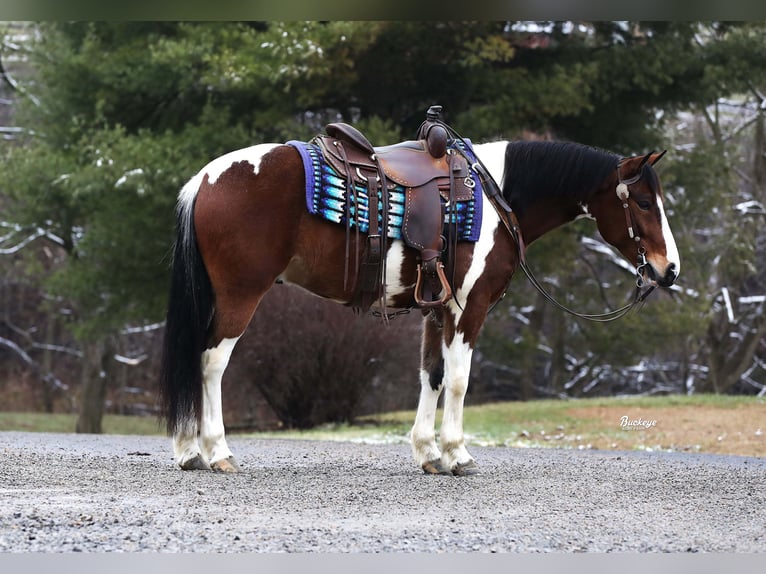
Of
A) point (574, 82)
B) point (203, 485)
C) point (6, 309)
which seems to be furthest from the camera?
point (6, 309)

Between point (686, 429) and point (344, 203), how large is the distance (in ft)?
23.4

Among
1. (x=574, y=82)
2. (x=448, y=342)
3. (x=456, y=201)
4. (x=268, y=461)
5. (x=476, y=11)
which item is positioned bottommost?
(x=268, y=461)

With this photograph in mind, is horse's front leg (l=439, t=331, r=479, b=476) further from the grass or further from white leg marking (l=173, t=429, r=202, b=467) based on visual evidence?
the grass

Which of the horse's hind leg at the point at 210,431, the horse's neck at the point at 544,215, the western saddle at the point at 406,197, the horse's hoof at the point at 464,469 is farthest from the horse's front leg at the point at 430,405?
the horse's hind leg at the point at 210,431

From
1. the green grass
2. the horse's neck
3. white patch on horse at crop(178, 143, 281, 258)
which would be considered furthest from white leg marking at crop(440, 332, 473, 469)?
the green grass

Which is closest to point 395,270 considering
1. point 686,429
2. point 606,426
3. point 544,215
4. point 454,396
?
point 454,396

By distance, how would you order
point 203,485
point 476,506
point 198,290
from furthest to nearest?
point 198,290 < point 203,485 < point 476,506

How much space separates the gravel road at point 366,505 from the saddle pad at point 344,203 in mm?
1616

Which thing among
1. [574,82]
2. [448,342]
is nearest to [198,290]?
[448,342]

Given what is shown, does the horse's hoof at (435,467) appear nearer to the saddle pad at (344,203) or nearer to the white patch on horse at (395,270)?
the white patch on horse at (395,270)

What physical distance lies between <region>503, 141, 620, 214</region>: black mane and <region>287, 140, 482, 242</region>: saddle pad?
40cm

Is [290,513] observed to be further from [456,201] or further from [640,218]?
[640,218]

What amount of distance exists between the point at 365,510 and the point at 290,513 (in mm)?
419

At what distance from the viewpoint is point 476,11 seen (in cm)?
558
